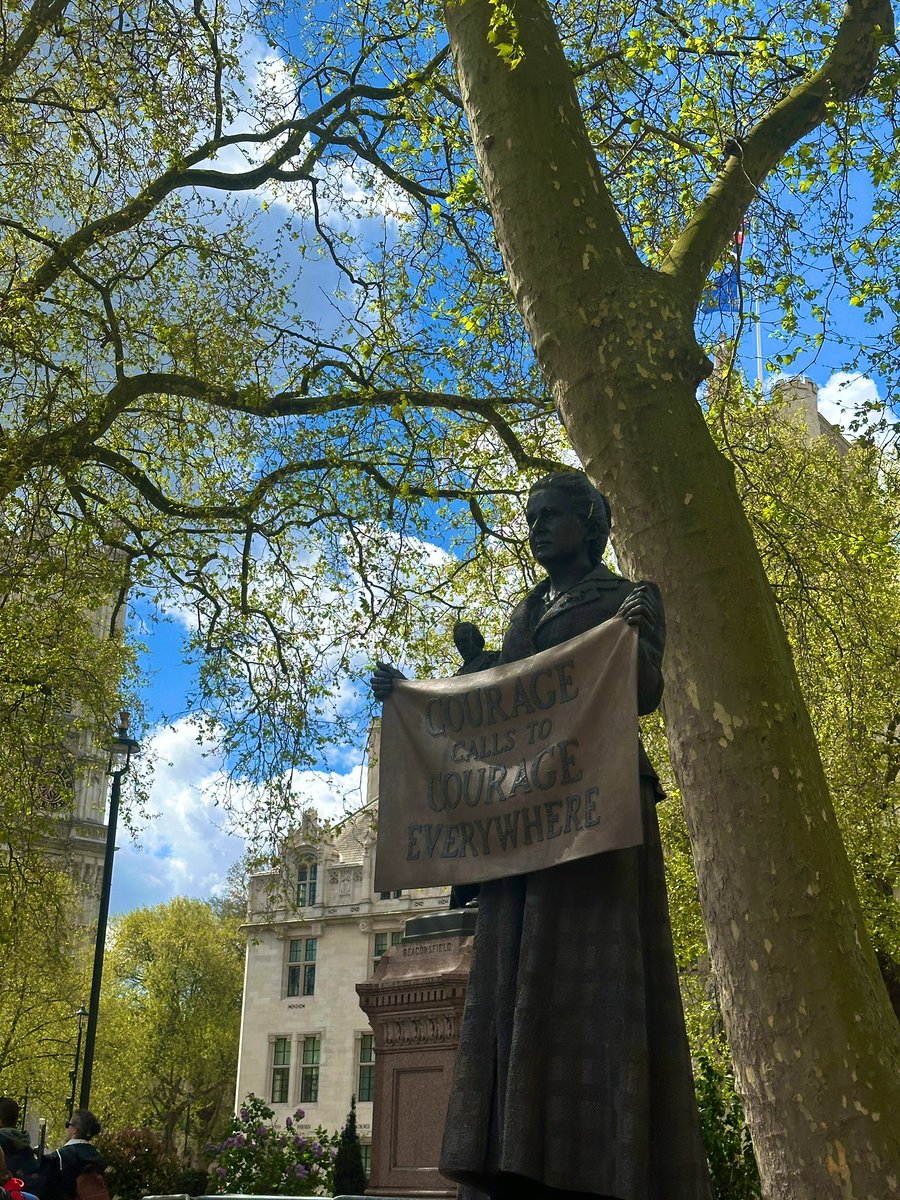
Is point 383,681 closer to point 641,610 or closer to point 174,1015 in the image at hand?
point 641,610

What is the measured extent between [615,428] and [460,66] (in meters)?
3.96

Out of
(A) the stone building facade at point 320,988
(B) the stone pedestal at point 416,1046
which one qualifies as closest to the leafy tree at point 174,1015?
(A) the stone building facade at point 320,988

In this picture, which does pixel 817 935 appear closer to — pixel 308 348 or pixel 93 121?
pixel 308 348

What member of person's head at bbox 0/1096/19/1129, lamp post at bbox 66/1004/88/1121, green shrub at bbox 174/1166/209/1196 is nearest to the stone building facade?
lamp post at bbox 66/1004/88/1121

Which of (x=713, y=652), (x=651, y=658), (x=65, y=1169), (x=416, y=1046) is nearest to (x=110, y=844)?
(x=65, y=1169)

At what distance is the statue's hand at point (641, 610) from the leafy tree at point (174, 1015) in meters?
46.2

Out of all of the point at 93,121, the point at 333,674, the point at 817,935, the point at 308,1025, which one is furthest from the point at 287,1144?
the point at 308,1025

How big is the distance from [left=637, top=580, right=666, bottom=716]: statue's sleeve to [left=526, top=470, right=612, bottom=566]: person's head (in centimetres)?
41

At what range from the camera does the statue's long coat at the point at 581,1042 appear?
10.8ft

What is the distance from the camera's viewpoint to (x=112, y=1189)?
57.8 ft

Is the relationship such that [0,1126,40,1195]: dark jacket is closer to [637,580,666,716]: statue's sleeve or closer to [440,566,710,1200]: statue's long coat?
[440,566,710,1200]: statue's long coat

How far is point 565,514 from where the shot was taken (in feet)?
13.8

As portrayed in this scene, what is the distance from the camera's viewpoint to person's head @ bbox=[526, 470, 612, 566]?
13.7 ft

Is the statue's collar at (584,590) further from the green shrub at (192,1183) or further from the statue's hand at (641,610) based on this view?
the green shrub at (192,1183)
